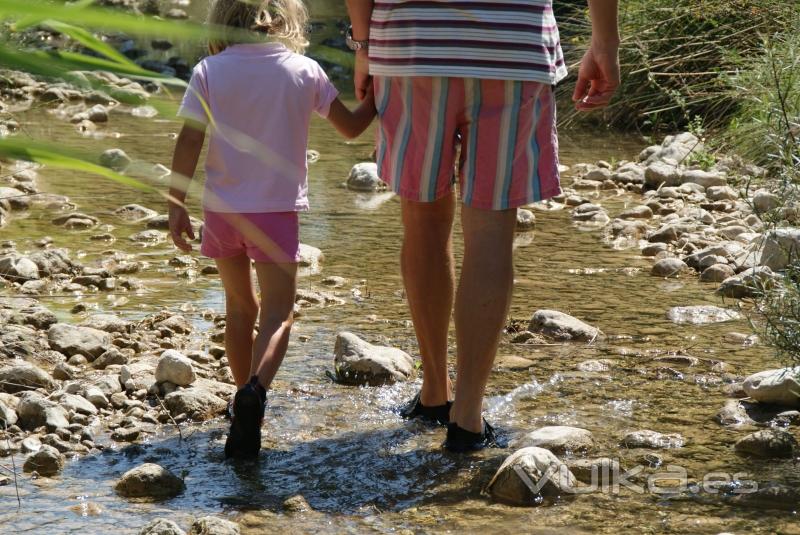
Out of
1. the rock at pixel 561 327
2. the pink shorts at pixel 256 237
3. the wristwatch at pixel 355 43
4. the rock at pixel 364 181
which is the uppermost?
the wristwatch at pixel 355 43

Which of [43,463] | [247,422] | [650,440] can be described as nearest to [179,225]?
[247,422]

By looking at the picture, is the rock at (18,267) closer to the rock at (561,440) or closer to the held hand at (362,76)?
the held hand at (362,76)

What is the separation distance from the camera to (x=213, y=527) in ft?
7.83

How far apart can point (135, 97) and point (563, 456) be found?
78.3 inches

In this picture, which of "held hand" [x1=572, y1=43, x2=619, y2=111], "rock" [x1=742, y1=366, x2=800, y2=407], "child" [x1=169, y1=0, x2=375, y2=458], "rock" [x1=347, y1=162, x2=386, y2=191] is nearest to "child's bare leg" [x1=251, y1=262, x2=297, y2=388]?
"child" [x1=169, y1=0, x2=375, y2=458]

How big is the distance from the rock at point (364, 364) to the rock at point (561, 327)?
65 centimetres

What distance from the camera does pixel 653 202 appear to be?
665 centimetres

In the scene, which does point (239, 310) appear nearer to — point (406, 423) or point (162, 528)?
point (406, 423)

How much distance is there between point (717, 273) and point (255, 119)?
257 cm

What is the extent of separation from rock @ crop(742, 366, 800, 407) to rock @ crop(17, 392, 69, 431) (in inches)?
75.2

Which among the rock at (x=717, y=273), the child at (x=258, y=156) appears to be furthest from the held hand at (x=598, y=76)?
the rock at (x=717, y=273)

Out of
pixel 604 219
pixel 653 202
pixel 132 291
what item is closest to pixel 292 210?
pixel 132 291

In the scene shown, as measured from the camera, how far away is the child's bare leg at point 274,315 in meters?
3.05

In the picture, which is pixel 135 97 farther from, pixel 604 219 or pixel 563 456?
pixel 604 219
